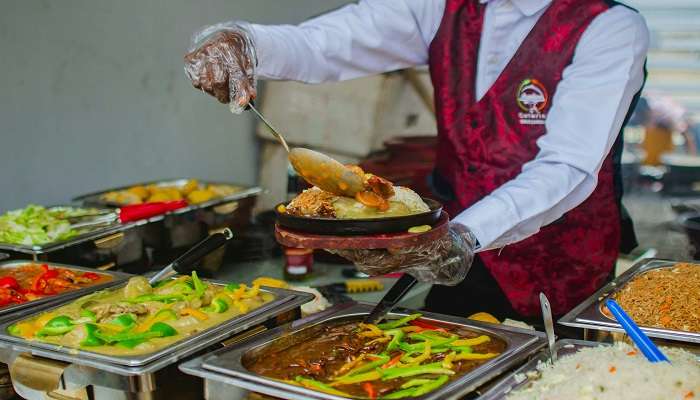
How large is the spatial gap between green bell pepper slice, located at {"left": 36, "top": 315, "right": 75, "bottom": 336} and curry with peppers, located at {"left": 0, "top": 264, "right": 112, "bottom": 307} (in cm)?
39

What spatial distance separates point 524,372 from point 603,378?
0.62 ft

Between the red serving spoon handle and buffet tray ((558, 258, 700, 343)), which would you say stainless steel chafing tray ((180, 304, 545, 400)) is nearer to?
buffet tray ((558, 258, 700, 343))

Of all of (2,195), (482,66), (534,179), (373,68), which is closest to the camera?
(534,179)

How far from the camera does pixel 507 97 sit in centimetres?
281

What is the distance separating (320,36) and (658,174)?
4907mm

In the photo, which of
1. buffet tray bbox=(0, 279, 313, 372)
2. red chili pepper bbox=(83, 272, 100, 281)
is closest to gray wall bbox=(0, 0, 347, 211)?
red chili pepper bbox=(83, 272, 100, 281)

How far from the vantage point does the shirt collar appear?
8.96ft

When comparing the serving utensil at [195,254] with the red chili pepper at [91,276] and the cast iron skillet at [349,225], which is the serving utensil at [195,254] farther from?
the cast iron skillet at [349,225]

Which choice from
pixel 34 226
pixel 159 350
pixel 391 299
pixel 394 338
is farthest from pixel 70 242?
pixel 394 338

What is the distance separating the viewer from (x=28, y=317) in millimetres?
2270

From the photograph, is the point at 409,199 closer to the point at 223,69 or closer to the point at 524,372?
the point at 524,372

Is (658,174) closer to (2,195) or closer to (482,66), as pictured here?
(482,66)

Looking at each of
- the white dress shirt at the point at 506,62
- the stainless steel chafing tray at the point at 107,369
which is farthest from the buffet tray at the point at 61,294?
the white dress shirt at the point at 506,62

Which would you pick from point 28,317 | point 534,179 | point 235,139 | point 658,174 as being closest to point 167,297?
point 28,317
